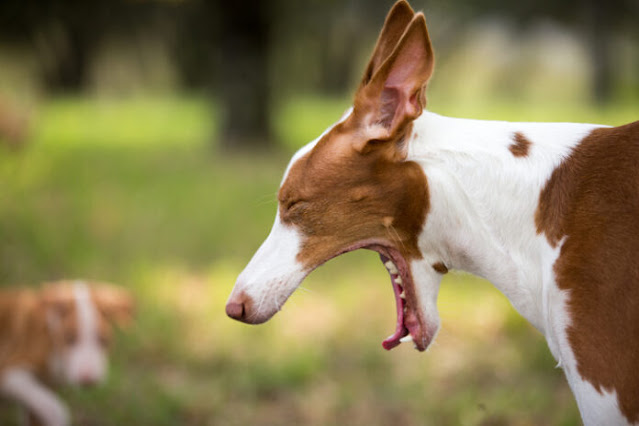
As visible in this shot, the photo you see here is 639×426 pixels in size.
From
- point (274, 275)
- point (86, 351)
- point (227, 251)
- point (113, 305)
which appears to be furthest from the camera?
point (227, 251)

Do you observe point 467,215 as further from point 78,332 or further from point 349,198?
point 78,332

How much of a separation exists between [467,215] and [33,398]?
2.43 m

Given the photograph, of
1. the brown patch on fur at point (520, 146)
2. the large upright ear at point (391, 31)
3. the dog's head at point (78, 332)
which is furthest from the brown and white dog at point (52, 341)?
the brown patch on fur at point (520, 146)

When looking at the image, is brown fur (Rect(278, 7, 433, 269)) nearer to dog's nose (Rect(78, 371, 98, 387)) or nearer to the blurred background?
the blurred background

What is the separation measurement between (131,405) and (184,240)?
2.38 m

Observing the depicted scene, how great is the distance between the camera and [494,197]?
1.88m

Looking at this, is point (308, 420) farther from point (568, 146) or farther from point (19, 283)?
point (19, 283)

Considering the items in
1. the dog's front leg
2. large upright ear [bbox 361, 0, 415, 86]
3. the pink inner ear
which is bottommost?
the dog's front leg

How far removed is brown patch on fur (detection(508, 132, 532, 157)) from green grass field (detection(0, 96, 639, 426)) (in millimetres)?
1671

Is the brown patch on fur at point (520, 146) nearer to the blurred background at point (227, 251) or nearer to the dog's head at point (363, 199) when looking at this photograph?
the dog's head at point (363, 199)

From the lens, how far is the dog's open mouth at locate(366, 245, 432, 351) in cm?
197

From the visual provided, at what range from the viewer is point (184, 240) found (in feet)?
19.0

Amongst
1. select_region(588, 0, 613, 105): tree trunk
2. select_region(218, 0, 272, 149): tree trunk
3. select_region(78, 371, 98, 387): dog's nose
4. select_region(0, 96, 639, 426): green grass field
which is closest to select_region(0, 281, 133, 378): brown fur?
select_region(78, 371, 98, 387): dog's nose

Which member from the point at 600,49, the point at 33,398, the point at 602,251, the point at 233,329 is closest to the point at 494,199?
the point at 602,251
